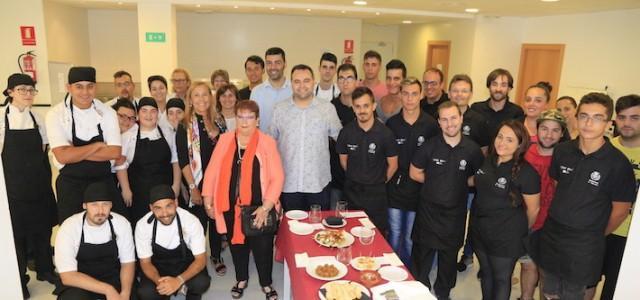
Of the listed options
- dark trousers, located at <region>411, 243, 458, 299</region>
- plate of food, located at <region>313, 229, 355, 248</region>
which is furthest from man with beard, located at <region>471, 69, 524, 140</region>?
plate of food, located at <region>313, 229, 355, 248</region>

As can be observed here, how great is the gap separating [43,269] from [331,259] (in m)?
2.51

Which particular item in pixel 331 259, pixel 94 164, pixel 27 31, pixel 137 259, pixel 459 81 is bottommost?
pixel 137 259

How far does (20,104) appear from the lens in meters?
2.99

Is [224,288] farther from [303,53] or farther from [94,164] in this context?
[303,53]

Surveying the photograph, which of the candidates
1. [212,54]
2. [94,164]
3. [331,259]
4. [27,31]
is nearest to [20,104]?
[94,164]

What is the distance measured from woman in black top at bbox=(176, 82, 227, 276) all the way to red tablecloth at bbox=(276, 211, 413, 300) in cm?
87

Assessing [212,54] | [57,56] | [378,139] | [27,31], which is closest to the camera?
[378,139]

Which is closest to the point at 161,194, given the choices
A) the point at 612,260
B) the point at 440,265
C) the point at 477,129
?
the point at 440,265

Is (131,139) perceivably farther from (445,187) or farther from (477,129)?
(477,129)

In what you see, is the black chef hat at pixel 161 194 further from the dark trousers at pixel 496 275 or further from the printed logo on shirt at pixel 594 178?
the printed logo on shirt at pixel 594 178

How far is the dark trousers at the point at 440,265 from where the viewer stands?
9.68ft

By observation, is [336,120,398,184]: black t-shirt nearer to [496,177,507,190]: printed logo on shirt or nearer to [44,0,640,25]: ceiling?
[496,177,507,190]: printed logo on shirt

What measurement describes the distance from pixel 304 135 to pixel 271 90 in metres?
0.84

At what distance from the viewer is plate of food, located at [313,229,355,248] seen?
8.15 ft
